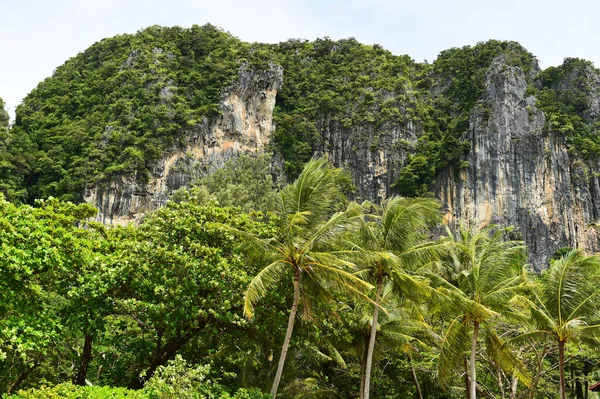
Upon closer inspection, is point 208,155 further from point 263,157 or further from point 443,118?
point 443,118

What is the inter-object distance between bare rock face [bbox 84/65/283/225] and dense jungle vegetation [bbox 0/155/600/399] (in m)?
32.4

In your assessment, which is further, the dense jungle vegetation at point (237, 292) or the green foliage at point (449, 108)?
the green foliage at point (449, 108)

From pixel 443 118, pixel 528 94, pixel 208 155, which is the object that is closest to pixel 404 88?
pixel 443 118

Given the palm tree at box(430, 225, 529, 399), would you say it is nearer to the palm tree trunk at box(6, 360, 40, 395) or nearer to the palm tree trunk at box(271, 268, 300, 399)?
the palm tree trunk at box(271, 268, 300, 399)

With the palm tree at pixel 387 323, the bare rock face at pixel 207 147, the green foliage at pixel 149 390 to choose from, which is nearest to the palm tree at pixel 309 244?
the green foliage at pixel 149 390

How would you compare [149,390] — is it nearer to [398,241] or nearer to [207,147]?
[398,241]

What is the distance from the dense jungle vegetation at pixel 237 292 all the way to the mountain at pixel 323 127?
33.9 metres

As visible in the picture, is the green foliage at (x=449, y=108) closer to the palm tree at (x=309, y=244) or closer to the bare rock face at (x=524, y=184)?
the bare rock face at (x=524, y=184)

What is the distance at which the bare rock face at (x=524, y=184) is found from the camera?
46000mm

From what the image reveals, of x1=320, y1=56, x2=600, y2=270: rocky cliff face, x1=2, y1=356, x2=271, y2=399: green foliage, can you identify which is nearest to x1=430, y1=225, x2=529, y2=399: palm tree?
x1=2, y1=356, x2=271, y2=399: green foliage

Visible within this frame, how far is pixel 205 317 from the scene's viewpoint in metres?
11.1

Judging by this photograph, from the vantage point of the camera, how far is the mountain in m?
46.1

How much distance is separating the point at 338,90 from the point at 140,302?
5394cm

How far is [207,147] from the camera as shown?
50.2 m
